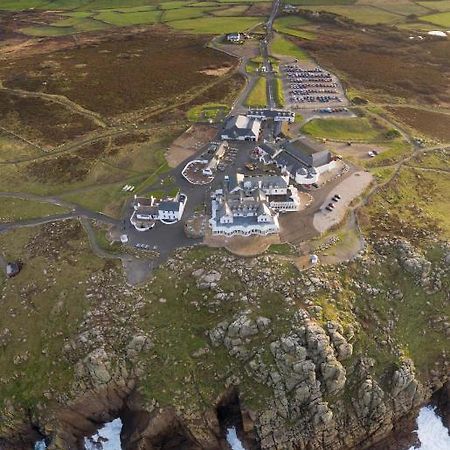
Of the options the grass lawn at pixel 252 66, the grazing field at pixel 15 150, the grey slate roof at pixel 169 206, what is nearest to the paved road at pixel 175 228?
the grey slate roof at pixel 169 206

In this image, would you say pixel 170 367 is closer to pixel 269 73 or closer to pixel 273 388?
pixel 273 388

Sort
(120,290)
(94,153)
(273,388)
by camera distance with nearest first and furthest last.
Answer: (273,388), (120,290), (94,153)

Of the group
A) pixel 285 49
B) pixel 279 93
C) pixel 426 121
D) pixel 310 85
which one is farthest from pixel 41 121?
pixel 426 121

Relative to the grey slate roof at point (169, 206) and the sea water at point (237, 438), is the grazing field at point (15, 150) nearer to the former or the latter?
the grey slate roof at point (169, 206)

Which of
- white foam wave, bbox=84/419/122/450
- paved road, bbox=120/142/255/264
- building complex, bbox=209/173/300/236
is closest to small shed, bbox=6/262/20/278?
paved road, bbox=120/142/255/264

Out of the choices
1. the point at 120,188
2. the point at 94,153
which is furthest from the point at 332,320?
the point at 94,153

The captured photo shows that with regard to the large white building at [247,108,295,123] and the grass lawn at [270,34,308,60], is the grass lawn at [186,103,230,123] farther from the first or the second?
the grass lawn at [270,34,308,60]

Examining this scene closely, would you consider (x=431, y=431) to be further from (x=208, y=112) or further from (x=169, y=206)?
(x=208, y=112)
